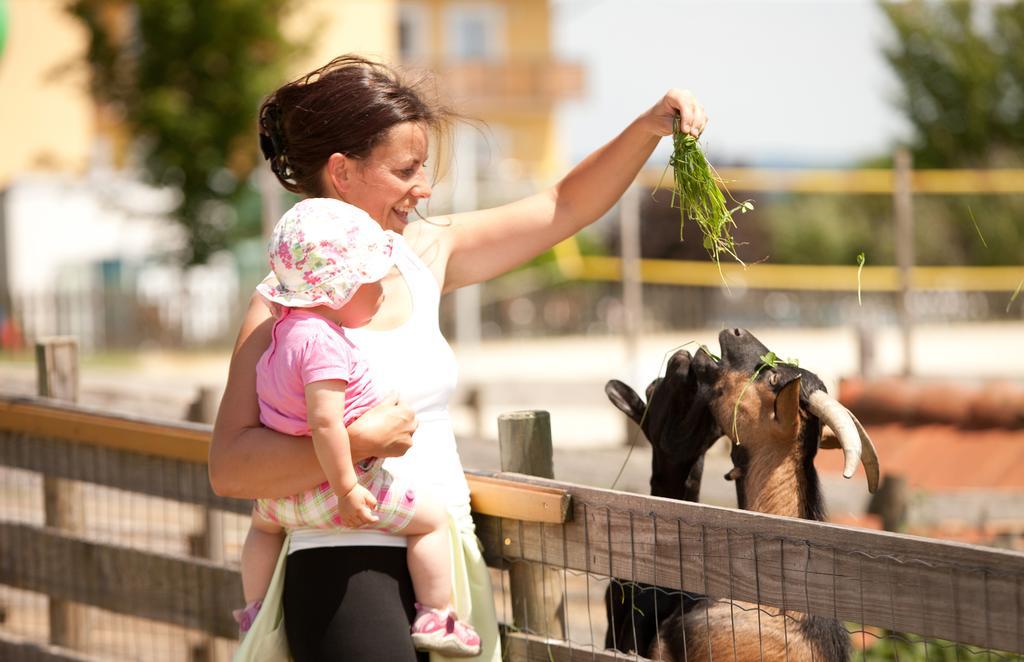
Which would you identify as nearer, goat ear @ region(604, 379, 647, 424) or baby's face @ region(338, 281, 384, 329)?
baby's face @ region(338, 281, 384, 329)

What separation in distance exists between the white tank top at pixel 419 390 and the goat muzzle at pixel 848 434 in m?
0.70

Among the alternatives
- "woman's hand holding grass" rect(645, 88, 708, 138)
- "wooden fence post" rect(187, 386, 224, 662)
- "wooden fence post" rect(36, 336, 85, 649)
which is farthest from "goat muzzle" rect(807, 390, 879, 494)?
"wooden fence post" rect(36, 336, 85, 649)

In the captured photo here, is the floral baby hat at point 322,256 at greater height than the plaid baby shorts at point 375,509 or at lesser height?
greater

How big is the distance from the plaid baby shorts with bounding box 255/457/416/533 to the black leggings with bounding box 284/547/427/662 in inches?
2.3

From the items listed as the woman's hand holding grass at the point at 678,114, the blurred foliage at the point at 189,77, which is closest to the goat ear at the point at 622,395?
the woman's hand holding grass at the point at 678,114

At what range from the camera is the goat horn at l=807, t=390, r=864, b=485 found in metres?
2.34

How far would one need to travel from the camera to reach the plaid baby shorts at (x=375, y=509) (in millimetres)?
2424

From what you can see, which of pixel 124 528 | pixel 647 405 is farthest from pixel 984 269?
pixel 647 405

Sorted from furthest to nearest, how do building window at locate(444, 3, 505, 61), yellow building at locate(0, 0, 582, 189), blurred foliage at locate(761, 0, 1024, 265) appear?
1. building window at locate(444, 3, 505, 61)
2. yellow building at locate(0, 0, 582, 189)
3. blurred foliage at locate(761, 0, 1024, 265)

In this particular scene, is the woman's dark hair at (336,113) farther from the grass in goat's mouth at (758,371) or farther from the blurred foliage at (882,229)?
the blurred foliage at (882,229)

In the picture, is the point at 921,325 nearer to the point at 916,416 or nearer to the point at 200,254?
the point at 200,254

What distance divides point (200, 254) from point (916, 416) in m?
14.4

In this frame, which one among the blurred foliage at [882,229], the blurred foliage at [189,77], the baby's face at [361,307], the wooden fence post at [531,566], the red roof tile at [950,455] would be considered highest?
the blurred foliage at [189,77]

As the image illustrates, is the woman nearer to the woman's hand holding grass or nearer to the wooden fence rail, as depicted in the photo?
the woman's hand holding grass
